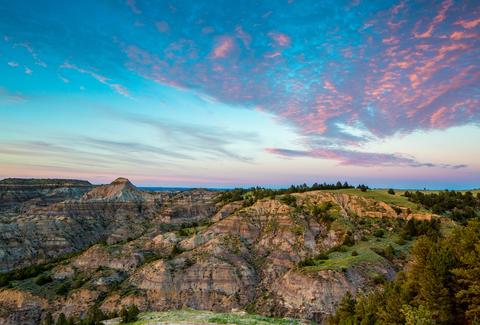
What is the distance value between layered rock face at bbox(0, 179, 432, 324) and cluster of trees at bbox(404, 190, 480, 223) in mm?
7527

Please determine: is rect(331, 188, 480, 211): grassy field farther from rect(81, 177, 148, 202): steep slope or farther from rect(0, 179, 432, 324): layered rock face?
rect(81, 177, 148, 202): steep slope

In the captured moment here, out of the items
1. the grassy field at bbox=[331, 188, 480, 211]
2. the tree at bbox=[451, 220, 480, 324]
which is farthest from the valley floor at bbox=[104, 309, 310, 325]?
the grassy field at bbox=[331, 188, 480, 211]

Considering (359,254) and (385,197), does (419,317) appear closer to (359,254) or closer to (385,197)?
(359,254)

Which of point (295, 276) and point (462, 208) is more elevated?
point (462, 208)

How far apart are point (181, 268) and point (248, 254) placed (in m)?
14.0

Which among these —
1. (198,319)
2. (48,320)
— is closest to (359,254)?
(198,319)

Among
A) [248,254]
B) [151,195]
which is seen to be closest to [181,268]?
[248,254]

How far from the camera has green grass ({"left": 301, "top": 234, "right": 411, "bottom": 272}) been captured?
5966 cm

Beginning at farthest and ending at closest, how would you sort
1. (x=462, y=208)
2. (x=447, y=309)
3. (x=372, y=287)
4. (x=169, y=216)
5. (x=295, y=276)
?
(x=169, y=216) < (x=462, y=208) < (x=295, y=276) < (x=372, y=287) < (x=447, y=309)

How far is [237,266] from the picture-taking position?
2805 inches

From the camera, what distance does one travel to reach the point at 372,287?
55094 mm

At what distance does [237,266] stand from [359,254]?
75.0 ft

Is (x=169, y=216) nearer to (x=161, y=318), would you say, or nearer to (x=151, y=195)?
(x=151, y=195)

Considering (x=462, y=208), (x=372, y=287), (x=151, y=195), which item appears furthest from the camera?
(x=151, y=195)
